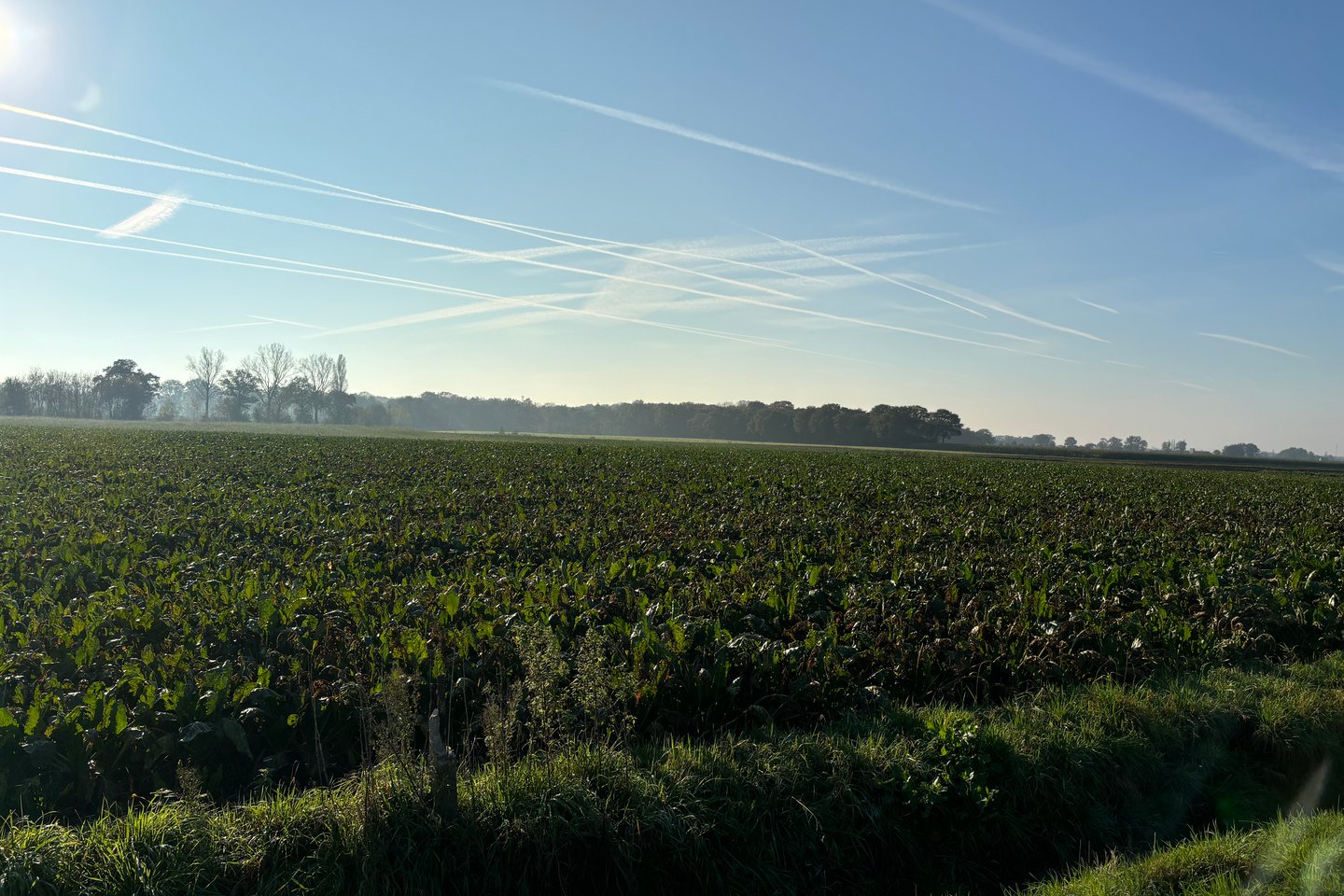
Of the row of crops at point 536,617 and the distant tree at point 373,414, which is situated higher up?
the distant tree at point 373,414

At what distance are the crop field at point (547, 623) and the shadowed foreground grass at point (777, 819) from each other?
26cm

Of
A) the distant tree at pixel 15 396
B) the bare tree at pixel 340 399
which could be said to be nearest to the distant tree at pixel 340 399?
the bare tree at pixel 340 399

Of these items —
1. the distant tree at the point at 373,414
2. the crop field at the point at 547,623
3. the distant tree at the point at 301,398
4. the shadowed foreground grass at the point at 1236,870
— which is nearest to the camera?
the shadowed foreground grass at the point at 1236,870

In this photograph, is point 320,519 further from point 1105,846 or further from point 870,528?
point 1105,846

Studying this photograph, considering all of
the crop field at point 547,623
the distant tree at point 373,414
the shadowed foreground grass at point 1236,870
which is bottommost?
the shadowed foreground grass at point 1236,870

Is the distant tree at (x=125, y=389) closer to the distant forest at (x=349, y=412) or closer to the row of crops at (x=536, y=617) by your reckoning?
the distant forest at (x=349, y=412)

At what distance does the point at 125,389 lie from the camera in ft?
472

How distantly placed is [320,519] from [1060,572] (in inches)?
518

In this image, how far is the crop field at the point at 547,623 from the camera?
548 cm

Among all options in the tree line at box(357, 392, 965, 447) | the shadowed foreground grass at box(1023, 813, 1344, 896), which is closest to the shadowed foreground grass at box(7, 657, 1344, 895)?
the shadowed foreground grass at box(1023, 813, 1344, 896)

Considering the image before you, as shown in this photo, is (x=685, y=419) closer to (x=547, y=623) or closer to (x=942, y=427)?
(x=942, y=427)

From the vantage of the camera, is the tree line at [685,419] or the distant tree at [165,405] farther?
the distant tree at [165,405]

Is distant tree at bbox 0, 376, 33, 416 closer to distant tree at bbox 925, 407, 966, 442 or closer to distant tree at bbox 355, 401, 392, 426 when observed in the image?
distant tree at bbox 355, 401, 392, 426

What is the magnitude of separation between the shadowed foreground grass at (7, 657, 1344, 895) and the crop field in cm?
26
